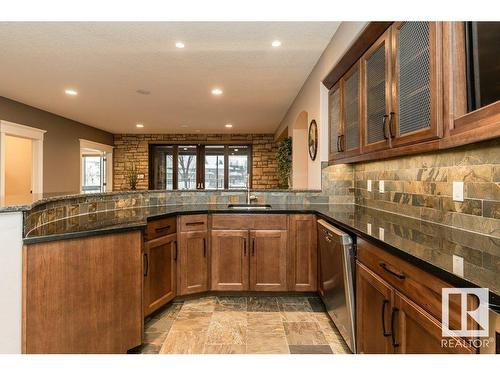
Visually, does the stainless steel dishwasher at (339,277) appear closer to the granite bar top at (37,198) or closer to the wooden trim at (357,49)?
the granite bar top at (37,198)

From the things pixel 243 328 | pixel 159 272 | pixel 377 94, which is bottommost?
pixel 243 328

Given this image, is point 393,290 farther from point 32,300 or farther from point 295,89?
point 295,89

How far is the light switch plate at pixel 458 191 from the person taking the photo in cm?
167

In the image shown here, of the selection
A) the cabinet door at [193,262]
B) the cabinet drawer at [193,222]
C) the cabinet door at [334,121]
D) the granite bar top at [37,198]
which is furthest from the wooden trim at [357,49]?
the cabinet door at [193,262]

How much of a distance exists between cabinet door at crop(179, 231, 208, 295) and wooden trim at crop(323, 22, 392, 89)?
2073 mm

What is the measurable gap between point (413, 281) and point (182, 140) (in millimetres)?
8133

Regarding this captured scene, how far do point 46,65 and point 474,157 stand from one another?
440 centimetres

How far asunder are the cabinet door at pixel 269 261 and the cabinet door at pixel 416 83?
1.49m

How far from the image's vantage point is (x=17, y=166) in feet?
21.8

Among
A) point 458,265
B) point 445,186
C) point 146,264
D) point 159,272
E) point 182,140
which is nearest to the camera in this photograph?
point 458,265

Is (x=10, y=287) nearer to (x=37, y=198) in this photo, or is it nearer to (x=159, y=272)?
(x=37, y=198)

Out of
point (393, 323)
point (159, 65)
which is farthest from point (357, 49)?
point (159, 65)

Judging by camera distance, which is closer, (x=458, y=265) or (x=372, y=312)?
(x=458, y=265)
